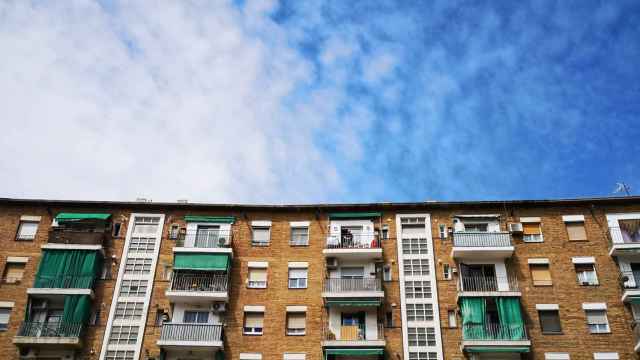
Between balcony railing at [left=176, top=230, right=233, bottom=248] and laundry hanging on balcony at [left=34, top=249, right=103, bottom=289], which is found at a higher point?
balcony railing at [left=176, top=230, right=233, bottom=248]

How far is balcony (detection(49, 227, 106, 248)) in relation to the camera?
38.3 meters

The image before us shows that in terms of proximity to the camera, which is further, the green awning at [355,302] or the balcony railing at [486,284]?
the balcony railing at [486,284]

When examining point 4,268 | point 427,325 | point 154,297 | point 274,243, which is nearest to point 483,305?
point 427,325

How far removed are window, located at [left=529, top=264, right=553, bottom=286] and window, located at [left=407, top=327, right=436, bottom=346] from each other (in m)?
6.39

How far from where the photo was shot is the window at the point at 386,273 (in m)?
37.6

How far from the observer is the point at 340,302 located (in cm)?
3631

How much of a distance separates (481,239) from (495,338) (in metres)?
5.65

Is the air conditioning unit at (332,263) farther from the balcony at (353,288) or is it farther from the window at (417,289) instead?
the window at (417,289)

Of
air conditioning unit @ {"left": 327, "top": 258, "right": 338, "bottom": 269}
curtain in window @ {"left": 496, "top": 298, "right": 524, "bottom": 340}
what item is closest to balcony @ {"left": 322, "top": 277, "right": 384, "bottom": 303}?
air conditioning unit @ {"left": 327, "top": 258, "right": 338, "bottom": 269}

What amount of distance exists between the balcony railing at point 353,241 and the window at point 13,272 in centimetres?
1732

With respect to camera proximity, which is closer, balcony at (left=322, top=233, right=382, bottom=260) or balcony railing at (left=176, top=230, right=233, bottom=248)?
balcony at (left=322, top=233, right=382, bottom=260)

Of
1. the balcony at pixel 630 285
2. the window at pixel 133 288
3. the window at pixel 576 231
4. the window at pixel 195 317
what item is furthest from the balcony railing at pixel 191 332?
the balcony at pixel 630 285

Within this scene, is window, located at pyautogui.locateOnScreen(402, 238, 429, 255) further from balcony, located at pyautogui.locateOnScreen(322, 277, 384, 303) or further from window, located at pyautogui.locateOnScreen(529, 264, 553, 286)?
window, located at pyautogui.locateOnScreen(529, 264, 553, 286)

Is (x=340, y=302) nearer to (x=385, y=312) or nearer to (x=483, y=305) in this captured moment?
(x=385, y=312)
